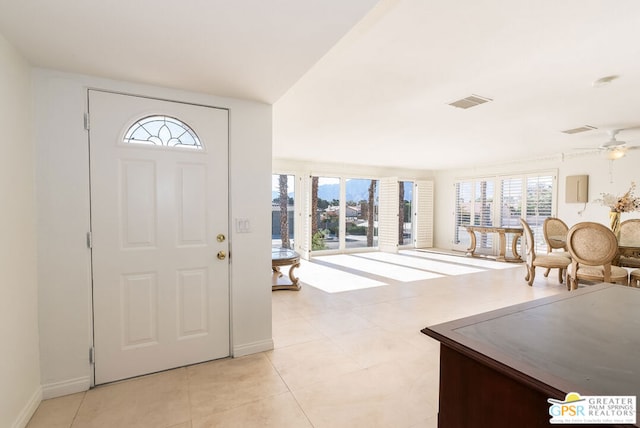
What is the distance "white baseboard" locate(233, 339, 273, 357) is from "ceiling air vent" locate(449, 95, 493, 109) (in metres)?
3.10

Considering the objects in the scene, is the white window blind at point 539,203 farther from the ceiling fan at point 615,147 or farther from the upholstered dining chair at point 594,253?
the upholstered dining chair at point 594,253

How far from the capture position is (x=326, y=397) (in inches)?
78.1

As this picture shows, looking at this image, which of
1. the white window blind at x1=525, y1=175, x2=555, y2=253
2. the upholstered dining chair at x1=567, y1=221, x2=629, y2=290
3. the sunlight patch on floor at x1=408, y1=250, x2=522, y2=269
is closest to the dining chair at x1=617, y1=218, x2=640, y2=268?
the upholstered dining chair at x1=567, y1=221, x2=629, y2=290

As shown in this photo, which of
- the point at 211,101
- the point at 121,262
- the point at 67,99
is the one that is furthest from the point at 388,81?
the point at 121,262

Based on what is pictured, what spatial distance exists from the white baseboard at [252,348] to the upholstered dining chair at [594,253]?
4.09 m

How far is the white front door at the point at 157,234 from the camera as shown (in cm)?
209

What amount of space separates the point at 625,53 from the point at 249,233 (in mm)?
3184

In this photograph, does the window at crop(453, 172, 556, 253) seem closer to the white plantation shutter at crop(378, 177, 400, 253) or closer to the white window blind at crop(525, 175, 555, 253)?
the white window blind at crop(525, 175, 555, 253)

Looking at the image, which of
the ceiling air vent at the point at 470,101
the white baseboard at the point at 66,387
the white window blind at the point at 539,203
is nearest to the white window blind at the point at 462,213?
the white window blind at the point at 539,203

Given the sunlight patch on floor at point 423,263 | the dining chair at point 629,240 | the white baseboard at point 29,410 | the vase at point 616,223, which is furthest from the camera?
the sunlight patch on floor at point 423,263

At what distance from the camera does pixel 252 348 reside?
2.56m

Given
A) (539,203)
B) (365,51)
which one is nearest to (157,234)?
(365,51)

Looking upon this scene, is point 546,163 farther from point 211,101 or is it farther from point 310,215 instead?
point 211,101

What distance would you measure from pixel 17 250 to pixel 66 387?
1.00 m
